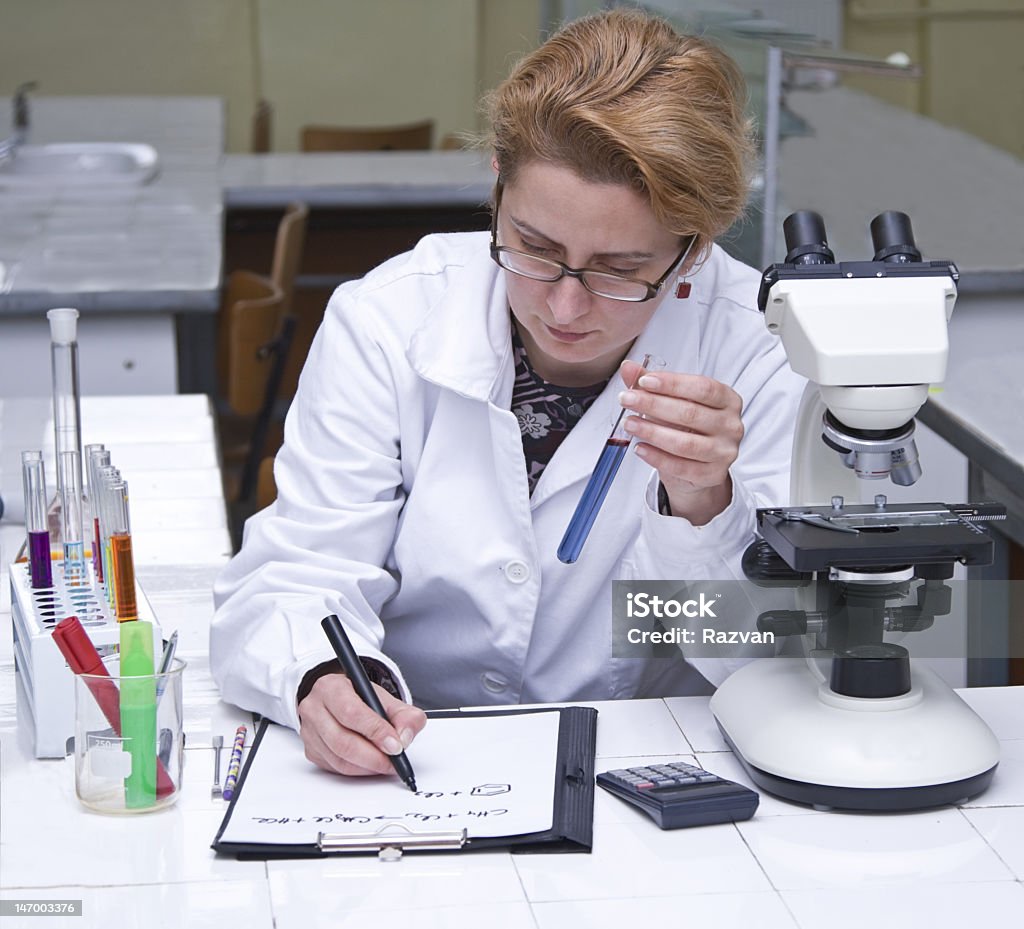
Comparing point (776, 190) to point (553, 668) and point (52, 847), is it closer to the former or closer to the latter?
point (553, 668)

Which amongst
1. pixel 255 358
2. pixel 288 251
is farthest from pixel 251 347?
pixel 288 251

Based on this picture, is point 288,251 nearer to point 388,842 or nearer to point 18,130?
point 18,130

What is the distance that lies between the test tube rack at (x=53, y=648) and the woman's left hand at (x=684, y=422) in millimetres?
465

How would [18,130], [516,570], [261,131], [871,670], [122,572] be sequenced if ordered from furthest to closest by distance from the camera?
[261,131]
[18,130]
[516,570]
[122,572]
[871,670]

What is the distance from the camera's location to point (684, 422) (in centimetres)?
119

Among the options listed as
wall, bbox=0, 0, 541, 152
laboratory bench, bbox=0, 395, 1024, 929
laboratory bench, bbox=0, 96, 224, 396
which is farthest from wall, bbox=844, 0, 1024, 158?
laboratory bench, bbox=0, 395, 1024, 929

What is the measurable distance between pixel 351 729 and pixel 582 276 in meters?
0.49

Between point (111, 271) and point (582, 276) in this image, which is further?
point (111, 271)

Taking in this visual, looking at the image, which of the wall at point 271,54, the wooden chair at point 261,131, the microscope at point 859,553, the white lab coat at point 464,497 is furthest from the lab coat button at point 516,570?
the wall at point 271,54

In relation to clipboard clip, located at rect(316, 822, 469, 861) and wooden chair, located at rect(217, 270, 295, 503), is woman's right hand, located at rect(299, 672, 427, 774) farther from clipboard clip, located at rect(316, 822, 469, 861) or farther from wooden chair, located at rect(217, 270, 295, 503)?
wooden chair, located at rect(217, 270, 295, 503)

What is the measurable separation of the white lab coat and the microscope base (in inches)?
9.2

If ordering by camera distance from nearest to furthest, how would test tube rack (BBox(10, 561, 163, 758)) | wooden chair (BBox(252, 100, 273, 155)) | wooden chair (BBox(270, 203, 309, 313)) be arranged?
test tube rack (BBox(10, 561, 163, 758)) < wooden chair (BBox(270, 203, 309, 313)) < wooden chair (BBox(252, 100, 273, 155))

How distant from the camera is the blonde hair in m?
1.30

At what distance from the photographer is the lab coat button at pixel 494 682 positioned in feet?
5.18
